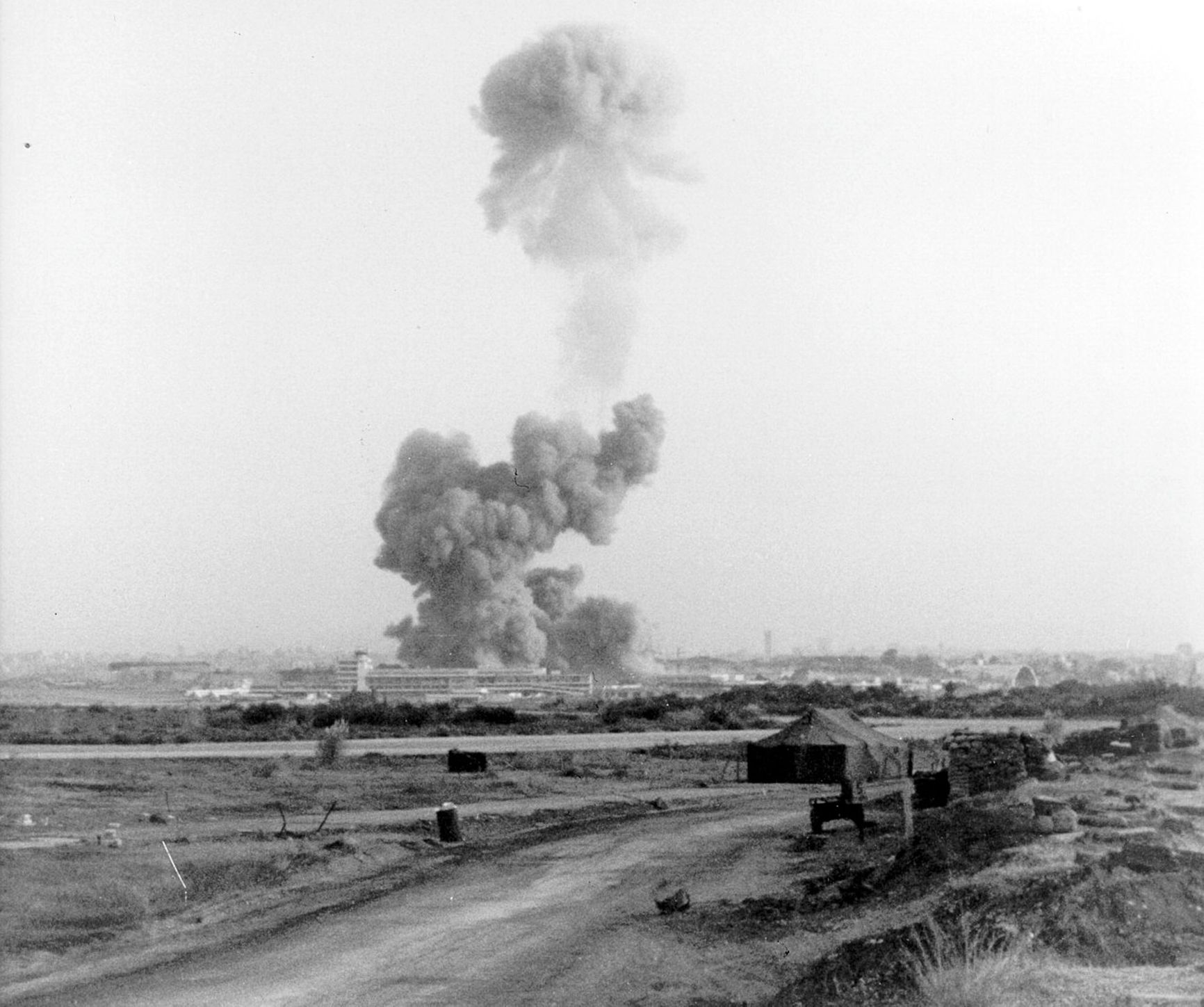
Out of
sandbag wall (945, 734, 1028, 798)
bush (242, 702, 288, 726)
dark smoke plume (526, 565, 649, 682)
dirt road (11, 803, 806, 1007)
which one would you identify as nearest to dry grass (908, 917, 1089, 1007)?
dirt road (11, 803, 806, 1007)

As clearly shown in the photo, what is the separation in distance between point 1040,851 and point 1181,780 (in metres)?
12.1

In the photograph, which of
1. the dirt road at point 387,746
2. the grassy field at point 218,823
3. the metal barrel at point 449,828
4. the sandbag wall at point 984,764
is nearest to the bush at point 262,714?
the dirt road at point 387,746

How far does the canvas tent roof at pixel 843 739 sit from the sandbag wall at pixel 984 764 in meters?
6.21

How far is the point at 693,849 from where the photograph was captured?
23.0 metres

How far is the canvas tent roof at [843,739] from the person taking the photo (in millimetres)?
24094

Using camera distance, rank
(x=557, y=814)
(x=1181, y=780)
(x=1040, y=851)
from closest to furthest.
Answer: (x=1040, y=851), (x=1181, y=780), (x=557, y=814)

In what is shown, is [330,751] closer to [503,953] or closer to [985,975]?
[503,953]

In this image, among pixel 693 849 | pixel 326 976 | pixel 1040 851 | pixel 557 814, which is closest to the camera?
pixel 326 976

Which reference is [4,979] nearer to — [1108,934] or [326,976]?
[326,976]

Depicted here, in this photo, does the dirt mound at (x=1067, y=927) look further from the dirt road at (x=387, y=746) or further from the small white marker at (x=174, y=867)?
the dirt road at (x=387, y=746)

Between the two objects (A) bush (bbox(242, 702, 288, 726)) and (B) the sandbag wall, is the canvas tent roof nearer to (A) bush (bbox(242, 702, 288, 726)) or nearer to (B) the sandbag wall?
(B) the sandbag wall

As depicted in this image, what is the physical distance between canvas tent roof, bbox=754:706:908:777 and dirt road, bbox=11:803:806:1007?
294 centimetres

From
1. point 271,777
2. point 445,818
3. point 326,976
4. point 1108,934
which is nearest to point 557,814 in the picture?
point 445,818

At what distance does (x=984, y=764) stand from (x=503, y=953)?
1092 inches
